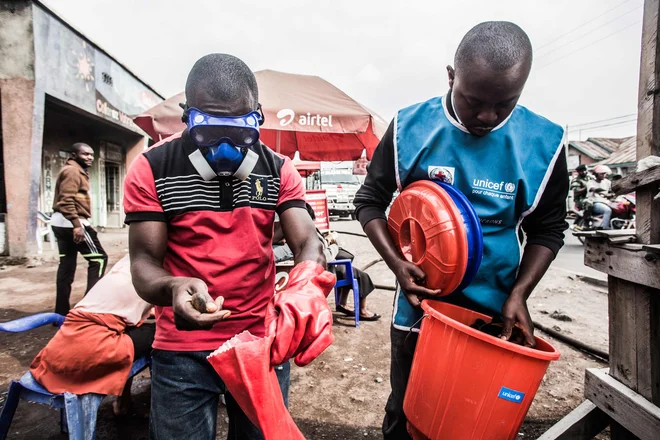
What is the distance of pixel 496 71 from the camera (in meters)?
1.37

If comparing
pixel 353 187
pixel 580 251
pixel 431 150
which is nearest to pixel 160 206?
pixel 431 150

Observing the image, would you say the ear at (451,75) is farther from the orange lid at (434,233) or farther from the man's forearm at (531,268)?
the man's forearm at (531,268)

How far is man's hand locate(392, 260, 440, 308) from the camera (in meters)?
1.48

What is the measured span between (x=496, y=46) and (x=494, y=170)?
45 cm

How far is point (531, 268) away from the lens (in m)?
1.58

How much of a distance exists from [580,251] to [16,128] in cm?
1208

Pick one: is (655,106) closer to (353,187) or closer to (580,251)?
(580,251)

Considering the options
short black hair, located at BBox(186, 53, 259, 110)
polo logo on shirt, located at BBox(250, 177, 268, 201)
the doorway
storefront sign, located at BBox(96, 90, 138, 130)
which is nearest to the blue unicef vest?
polo logo on shirt, located at BBox(250, 177, 268, 201)

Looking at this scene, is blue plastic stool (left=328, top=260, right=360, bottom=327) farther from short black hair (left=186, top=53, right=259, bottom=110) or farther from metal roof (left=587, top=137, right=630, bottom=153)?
metal roof (left=587, top=137, right=630, bottom=153)

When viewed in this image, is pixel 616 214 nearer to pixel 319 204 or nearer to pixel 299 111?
pixel 319 204

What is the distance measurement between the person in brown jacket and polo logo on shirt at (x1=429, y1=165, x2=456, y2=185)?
4.43 meters

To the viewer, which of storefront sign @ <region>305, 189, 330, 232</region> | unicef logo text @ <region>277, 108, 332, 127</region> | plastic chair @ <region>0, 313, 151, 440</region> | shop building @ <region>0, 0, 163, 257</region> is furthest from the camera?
shop building @ <region>0, 0, 163, 257</region>

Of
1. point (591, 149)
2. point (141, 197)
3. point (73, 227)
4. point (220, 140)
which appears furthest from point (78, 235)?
point (591, 149)

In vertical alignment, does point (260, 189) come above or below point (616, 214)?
above
